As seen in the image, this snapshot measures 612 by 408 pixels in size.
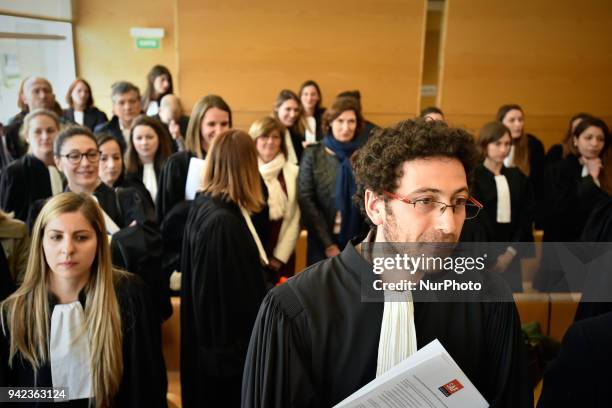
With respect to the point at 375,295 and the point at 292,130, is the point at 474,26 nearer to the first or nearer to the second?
the point at 292,130

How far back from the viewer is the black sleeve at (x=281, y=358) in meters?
1.30

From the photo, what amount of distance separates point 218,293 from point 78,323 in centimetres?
78

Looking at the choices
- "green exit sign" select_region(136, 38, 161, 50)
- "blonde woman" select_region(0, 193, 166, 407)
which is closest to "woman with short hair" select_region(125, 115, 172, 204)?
"blonde woman" select_region(0, 193, 166, 407)

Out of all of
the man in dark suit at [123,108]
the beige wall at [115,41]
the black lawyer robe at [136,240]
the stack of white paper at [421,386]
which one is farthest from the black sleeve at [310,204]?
the beige wall at [115,41]

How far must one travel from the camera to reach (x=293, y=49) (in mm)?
6711

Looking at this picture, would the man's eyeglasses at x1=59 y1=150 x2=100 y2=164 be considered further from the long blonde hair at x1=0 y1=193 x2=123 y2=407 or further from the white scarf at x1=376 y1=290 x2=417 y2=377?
the white scarf at x1=376 y1=290 x2=417 y2=377

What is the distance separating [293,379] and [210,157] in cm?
171

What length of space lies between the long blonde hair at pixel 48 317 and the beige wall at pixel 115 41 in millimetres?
6355

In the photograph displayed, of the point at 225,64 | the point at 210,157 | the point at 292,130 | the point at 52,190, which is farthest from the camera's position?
the point at 225,64

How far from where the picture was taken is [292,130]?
16.2 feet

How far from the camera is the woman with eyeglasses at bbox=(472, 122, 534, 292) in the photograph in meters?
3.56

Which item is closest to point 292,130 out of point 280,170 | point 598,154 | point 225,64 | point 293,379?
point 280,170

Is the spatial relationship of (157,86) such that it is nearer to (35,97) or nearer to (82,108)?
(82,108)

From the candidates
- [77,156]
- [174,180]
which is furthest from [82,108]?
[77,156]
